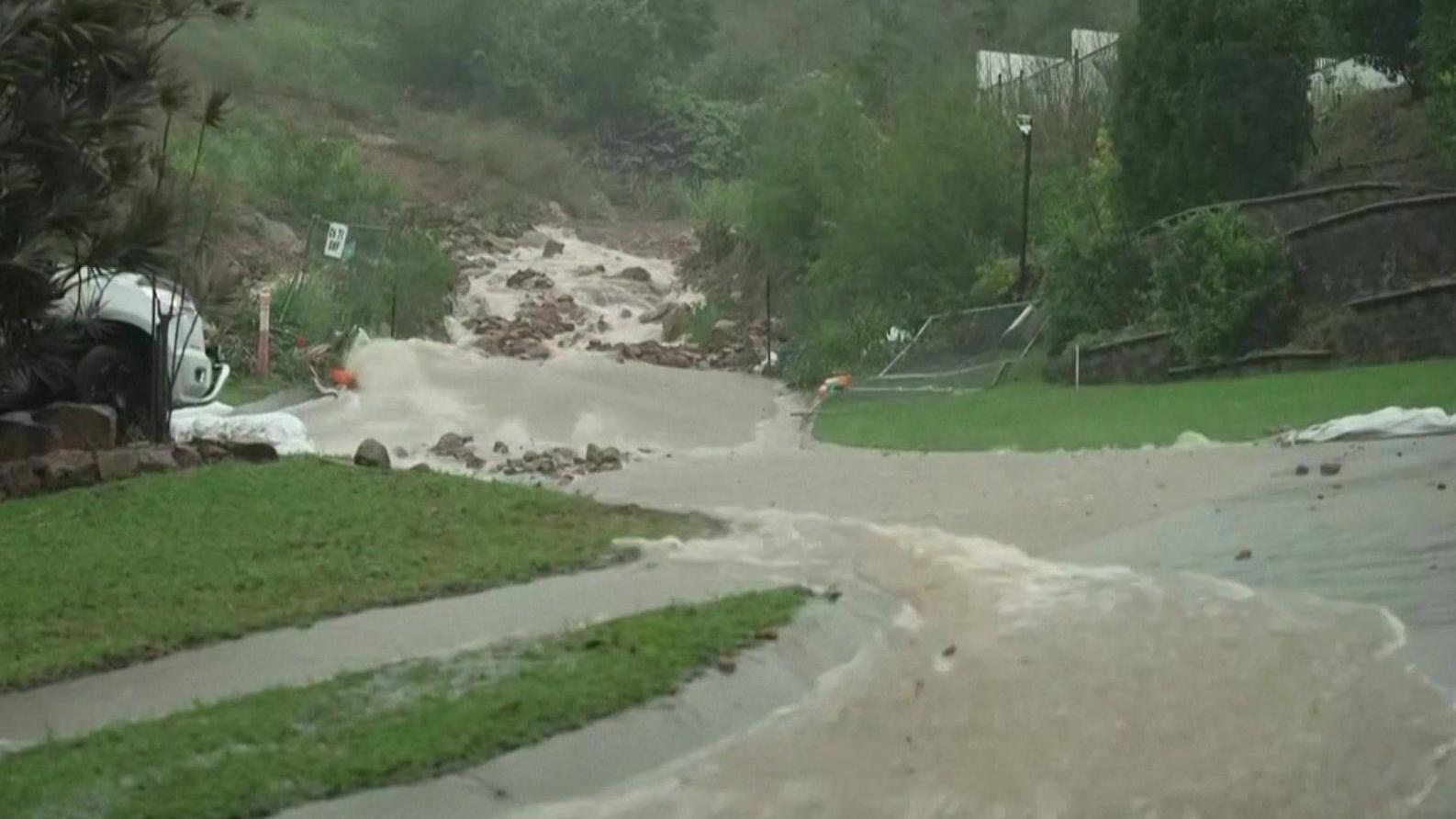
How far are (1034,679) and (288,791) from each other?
3876 millimetres

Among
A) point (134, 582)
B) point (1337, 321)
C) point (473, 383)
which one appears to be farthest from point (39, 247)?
point (473, 383)

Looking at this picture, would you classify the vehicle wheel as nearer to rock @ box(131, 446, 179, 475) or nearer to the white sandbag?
the white sandbag

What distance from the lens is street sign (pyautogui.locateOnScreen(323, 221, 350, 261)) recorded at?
3556 cm

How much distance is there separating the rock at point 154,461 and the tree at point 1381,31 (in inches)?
756

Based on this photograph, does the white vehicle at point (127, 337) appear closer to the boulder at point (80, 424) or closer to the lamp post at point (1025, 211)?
the boulder at point (80, 424)

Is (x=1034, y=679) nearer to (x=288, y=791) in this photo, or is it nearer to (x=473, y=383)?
(x=288, y=791)

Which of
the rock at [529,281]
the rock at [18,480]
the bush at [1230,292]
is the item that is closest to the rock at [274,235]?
the rock at [529,281]

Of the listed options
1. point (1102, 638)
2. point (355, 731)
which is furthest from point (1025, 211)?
point (355, 731)

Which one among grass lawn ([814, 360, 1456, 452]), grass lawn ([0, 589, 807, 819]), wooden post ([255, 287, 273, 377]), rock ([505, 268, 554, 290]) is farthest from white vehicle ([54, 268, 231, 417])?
rock ([505, 268, 554, 290])

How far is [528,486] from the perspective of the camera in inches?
617

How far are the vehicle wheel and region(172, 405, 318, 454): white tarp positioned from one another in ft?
4.98

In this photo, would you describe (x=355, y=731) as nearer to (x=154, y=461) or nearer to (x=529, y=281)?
(x=154, y=461)

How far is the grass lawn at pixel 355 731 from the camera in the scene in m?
6.93

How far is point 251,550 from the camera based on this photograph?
1195 centimetres
